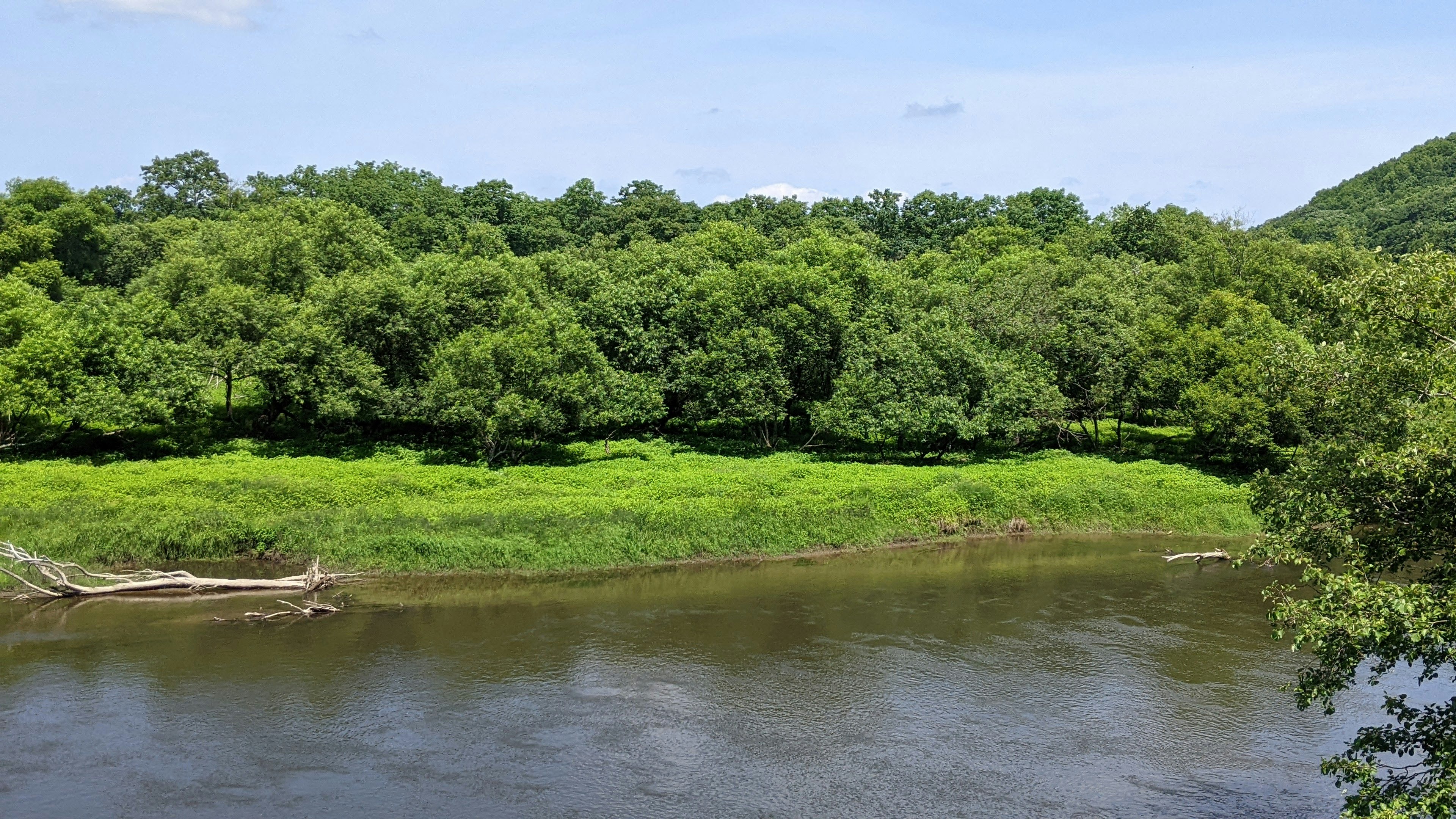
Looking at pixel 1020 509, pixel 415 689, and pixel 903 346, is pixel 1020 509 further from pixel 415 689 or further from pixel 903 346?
pixel 415 689

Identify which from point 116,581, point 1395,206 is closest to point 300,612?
point 116,581

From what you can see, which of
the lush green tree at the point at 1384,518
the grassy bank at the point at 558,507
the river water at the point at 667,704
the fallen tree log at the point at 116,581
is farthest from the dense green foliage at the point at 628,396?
the lush green tree at the point at 1384,518

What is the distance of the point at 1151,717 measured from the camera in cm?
2633

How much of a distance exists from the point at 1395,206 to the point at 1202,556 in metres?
118

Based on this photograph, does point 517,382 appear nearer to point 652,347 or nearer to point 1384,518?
point 652,347

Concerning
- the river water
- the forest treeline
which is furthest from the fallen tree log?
the forest treeline

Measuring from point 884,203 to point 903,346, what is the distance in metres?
67.9

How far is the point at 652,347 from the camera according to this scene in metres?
54.6

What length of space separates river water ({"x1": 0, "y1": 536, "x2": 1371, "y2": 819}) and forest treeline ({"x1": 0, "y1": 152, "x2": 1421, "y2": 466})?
46.7 ft

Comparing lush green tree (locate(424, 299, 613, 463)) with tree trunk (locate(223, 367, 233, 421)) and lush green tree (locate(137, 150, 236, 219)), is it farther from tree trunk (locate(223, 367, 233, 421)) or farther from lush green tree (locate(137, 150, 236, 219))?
lush green tree (locate(137, 150, 236, 219))

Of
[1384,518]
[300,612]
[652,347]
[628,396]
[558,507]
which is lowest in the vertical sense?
[300,612]

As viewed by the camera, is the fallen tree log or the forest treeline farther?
the forest treeline

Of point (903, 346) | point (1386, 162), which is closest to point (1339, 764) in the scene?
point (903, 346)

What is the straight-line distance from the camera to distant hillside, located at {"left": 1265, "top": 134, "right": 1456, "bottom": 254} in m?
116
